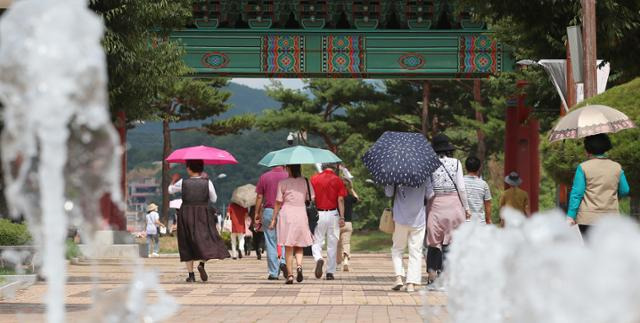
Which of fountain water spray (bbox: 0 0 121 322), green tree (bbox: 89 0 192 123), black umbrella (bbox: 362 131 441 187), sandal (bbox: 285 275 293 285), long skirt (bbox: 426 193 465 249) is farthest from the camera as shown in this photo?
green tree (bbox: 89 0 192 123)

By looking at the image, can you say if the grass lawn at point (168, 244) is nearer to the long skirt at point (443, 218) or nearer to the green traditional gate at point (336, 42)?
the green traditional gate at point (336, 42)

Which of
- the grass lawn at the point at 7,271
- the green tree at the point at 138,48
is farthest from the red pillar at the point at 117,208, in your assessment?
the grass lawn at the point at 7,271

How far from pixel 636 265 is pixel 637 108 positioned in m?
11.6

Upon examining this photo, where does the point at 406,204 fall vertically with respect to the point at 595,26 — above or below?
below

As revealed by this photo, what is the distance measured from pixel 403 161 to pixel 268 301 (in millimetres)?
2167

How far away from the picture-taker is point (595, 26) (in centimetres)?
1719

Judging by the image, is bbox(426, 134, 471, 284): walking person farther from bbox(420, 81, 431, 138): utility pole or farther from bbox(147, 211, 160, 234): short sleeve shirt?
bbox(420, 81, 431, 138): utility pole

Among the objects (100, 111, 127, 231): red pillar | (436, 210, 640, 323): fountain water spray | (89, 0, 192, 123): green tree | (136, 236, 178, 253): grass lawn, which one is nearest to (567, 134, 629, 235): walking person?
(436, 210, 640, 323): fountain water spray

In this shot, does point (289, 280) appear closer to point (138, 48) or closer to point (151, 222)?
point (138, 48)

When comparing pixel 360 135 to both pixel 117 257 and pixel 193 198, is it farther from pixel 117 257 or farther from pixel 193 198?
pixel 193 198

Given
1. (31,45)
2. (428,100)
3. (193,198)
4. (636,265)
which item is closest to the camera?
(636,265)

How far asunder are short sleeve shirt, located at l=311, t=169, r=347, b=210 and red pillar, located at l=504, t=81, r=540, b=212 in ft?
58.3

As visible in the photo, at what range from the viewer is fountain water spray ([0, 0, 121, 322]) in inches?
198

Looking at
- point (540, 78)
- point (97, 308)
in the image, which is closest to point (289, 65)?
point (540, 78)
